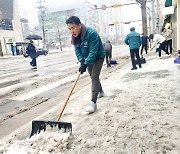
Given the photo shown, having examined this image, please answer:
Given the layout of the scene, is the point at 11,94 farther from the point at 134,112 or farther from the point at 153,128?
the point at 153,128

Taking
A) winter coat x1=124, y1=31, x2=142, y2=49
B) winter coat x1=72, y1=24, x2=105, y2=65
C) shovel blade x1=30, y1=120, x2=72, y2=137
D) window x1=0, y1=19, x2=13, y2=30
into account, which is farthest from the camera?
window x1=0, y1=19, x2=13, y2=30

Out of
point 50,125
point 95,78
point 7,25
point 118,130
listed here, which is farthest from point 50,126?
point 7,25

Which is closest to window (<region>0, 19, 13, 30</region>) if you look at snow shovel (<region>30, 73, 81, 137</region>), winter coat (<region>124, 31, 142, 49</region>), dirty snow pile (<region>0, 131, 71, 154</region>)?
winter coat (<region>124, 31, 142, 49</region>)

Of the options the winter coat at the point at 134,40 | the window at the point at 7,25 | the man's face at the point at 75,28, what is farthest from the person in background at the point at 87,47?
the window at the point at 7,25

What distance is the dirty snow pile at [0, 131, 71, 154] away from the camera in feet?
9.34

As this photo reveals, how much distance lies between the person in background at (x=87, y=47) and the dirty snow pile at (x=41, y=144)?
1088 millimetres

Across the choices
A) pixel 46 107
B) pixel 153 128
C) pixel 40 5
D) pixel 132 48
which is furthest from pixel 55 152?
pixel 40 5

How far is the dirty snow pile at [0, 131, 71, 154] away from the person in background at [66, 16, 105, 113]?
1.09 metres

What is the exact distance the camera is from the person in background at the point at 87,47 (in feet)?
12.5

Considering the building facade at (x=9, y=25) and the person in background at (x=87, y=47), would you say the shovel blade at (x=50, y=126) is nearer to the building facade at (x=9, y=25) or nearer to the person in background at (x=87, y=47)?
the person in background at (x=87, y=47)

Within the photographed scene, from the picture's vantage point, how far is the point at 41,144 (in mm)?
2992

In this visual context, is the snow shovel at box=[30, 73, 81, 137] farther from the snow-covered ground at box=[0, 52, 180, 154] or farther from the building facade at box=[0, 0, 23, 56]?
the building facade at box=[0, 0, 23, 56]

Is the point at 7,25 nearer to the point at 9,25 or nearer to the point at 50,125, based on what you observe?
the point at 9,25

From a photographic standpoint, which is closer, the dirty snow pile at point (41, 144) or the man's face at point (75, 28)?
the dirty snow pile at point (41, 144)
